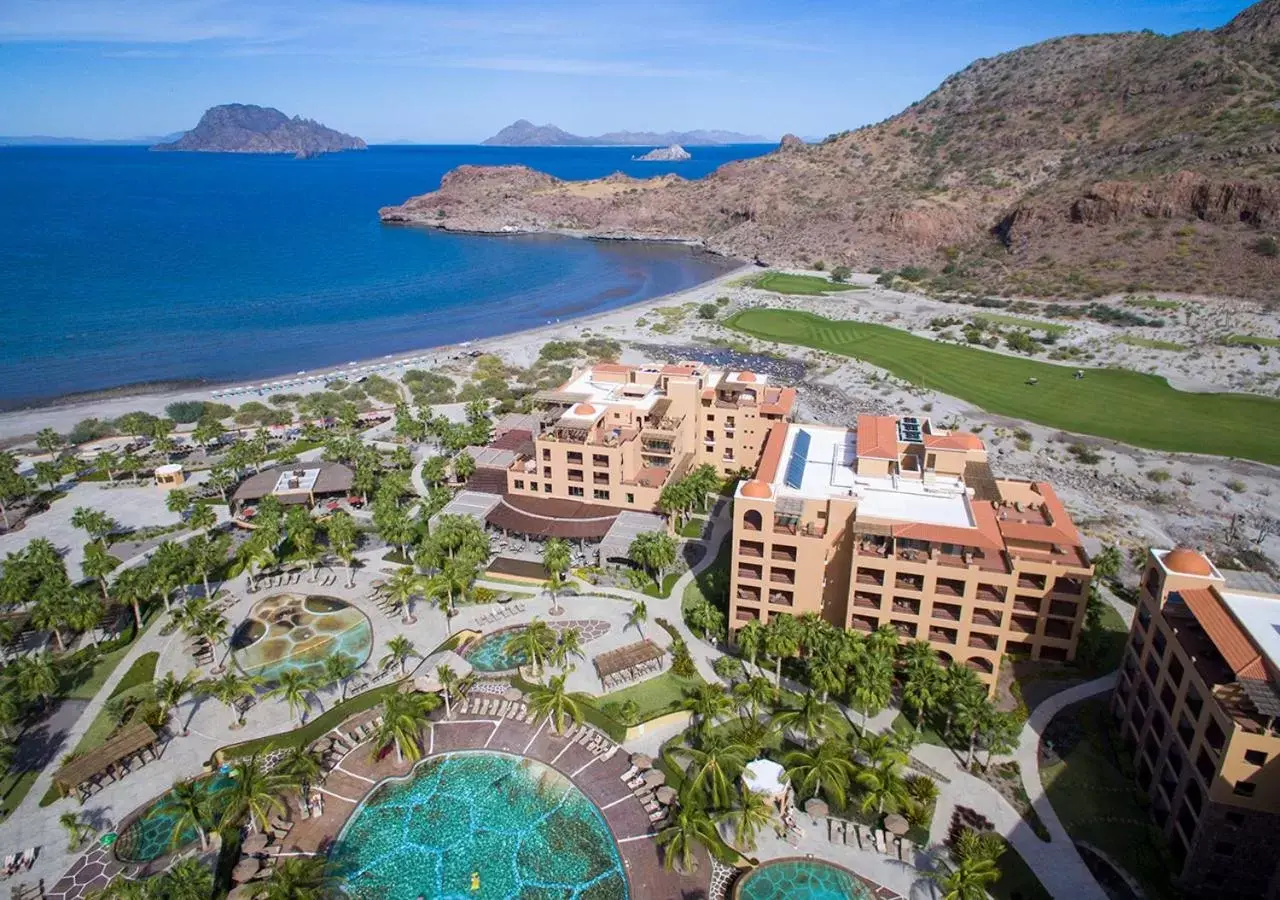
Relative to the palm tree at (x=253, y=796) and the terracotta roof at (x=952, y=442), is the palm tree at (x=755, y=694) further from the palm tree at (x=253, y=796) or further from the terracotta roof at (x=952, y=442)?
the palm tree at (x=253, y=796)

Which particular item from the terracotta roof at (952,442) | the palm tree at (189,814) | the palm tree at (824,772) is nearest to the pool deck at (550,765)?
the palm tree at (189,814)

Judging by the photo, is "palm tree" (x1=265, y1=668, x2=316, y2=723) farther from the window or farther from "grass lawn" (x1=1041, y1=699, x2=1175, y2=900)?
the window

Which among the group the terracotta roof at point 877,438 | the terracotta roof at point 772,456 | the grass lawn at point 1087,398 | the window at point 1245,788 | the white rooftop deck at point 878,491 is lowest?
the grass lawn at point 1087,398

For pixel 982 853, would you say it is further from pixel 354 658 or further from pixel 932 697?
pixel 354 658

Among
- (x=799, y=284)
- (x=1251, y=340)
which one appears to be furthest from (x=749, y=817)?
(x=799, y=284)

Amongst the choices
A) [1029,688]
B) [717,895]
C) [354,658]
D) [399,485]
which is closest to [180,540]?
[399,485]
